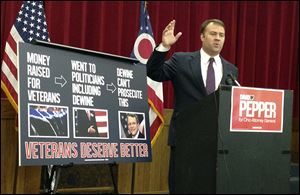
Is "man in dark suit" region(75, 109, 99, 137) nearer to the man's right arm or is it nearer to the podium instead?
the man's right arm

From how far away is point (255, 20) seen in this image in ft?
17.1

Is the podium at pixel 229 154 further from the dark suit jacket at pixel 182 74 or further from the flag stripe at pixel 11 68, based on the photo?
the flag stripe at pixel 11 68

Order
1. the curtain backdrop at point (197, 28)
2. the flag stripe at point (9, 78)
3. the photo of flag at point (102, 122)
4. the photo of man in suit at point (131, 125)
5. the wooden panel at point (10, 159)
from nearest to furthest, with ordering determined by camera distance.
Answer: the photo of flag at point (102, 122) < the photo of man in suit at point (131, 125) < the flag stripe at point (9, 78) < the wooden panel at point (10, 159) < the curtain backdrop at point (197, 28)

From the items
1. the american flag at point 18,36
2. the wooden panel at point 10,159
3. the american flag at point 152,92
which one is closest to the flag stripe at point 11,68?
the american flag at point 18,36

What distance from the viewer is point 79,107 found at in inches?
100

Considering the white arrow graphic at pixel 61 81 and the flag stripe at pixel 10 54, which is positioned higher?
the flag stripe at pixel 10 54

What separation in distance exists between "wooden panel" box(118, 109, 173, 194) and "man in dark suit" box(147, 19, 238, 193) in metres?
1.71

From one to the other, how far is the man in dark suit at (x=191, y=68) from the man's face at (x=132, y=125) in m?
0.36

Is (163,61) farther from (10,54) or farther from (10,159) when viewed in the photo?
(10,159)

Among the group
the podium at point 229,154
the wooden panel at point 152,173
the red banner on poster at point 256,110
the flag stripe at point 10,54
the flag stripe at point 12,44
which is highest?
the flag stripe at point 12,44

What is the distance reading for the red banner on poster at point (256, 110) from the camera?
1.85 meters

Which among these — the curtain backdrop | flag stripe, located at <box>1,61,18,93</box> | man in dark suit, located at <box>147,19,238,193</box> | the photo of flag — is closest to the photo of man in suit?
the photo of flag

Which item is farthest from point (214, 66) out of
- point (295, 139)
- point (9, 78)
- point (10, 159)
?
point (295, 139)

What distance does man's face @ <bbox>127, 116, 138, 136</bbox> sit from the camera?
109 inches
